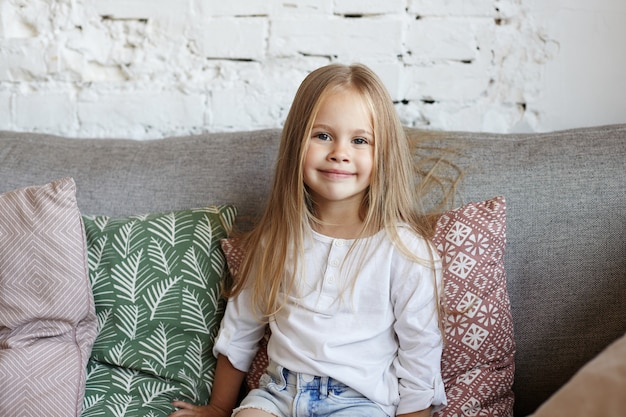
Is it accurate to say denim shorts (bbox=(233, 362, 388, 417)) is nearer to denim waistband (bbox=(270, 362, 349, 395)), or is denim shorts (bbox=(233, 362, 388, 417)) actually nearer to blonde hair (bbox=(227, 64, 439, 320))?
denim waistband (bbox=(270, 362, 349, 395))

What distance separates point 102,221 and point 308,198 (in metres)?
0.46

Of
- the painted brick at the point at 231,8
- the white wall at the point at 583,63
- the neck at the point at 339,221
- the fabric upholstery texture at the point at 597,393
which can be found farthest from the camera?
the painted brick at the point at 231,8

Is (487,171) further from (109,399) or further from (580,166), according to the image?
(109,399)

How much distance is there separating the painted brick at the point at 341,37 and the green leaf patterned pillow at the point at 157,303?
1.69 feet

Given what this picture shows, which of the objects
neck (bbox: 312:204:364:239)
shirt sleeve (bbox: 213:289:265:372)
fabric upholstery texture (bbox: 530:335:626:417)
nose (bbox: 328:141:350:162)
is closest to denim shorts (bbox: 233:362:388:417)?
shirt sleeve (bbox: 213:289:265:372)

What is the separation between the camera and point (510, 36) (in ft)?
5.76

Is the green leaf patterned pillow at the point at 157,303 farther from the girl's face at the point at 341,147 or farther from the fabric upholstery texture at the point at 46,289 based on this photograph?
the girl's face at the point at 341,147

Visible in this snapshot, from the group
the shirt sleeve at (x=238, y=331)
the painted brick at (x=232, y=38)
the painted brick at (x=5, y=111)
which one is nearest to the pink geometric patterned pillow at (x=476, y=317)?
the shirt sleeve at (x=238, y=331)

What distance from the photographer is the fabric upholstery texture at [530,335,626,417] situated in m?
0.76

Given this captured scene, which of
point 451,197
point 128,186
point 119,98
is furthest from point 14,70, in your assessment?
point 451,197

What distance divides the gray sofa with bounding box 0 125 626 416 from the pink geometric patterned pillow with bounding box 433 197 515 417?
71 mm

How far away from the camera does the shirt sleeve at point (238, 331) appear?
1487 mm

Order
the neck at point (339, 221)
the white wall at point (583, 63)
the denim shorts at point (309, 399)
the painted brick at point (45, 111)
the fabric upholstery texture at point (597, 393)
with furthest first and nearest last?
the painted brick at point (45, 111), the white wall at point (583, 63), the neck at point (339, 221), the denim shorts at point (309, 399), the fabric upholstery texture at point (597, 393)

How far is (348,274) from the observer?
139 cm
